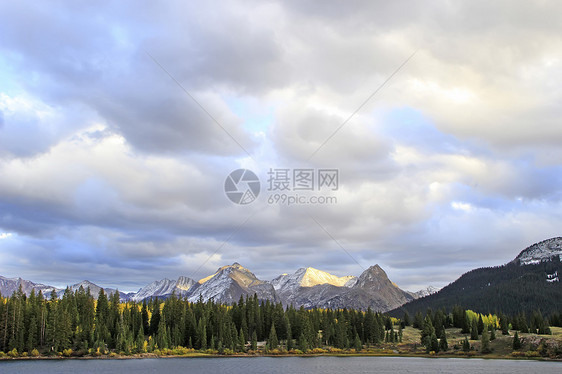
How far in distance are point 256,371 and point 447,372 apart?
55.0 metres

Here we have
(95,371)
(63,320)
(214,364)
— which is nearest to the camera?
(95,371)

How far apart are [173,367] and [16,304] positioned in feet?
268

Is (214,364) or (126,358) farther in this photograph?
(126,358)

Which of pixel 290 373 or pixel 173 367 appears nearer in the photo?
pixel 290 373

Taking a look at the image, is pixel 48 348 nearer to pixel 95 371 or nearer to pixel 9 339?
pixel 9 339

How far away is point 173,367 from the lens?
15425 cm

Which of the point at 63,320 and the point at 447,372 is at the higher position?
the point at 63,320

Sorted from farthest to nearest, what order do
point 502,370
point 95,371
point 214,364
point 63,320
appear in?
point 63,320, point 214,364, point 502,370, point 95,371

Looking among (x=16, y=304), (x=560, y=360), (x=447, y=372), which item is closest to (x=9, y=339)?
(x=16, y=304)

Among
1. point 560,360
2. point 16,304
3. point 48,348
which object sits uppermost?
point 16,304

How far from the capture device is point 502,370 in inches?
5965

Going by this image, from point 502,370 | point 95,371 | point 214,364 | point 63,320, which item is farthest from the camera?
point 63,320

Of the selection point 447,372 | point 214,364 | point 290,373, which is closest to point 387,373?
point 447,372

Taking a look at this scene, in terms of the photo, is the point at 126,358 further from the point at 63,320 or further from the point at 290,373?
the point at 290,373
